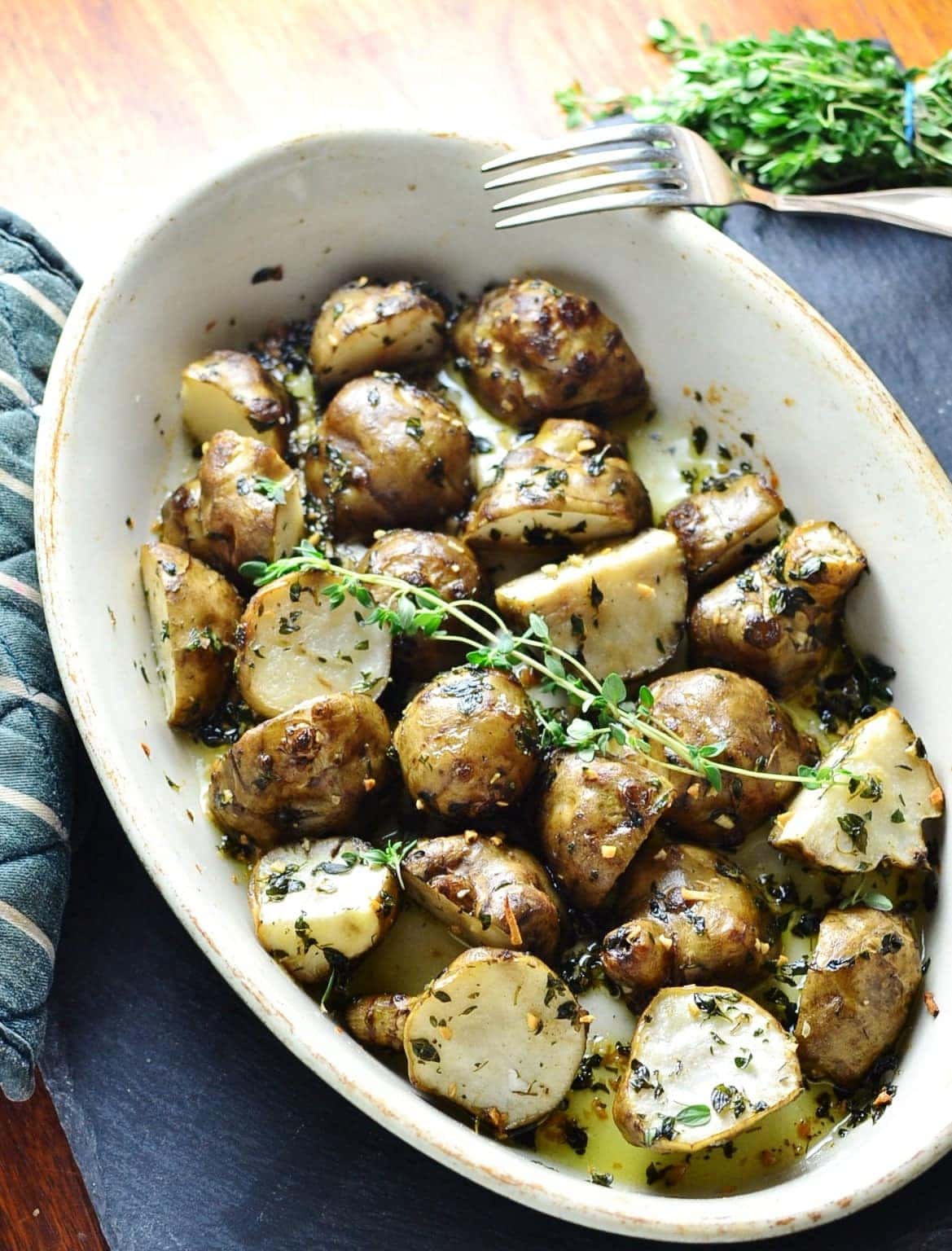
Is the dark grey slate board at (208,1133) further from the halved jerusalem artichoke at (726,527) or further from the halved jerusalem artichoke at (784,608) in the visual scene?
the halved jerusalem artichoke at (726,527)

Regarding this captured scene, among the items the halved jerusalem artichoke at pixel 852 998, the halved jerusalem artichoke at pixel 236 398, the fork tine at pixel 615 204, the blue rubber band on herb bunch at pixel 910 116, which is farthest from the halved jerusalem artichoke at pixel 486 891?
the blue rubber band on herb bunch at pixel 910 116

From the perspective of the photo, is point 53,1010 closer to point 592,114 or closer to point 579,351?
point 579,351

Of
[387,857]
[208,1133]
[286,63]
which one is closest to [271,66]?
[286,63]

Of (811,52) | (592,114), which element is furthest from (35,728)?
(811,52)

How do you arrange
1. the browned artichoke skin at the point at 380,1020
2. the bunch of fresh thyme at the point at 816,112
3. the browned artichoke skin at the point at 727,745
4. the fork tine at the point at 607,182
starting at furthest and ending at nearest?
the bunch of fresh thyme at the point at 816,112 < the fork tine at the point at 607,182 < the browned artichoke skin at the point at 727,745 < the browned artichoke skin at the point at 380,1020

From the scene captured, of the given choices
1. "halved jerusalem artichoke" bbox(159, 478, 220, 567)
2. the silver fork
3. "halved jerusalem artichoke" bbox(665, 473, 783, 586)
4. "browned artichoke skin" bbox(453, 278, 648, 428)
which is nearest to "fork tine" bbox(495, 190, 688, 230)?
the silver fork

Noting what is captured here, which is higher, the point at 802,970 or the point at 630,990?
the point at 630,990
